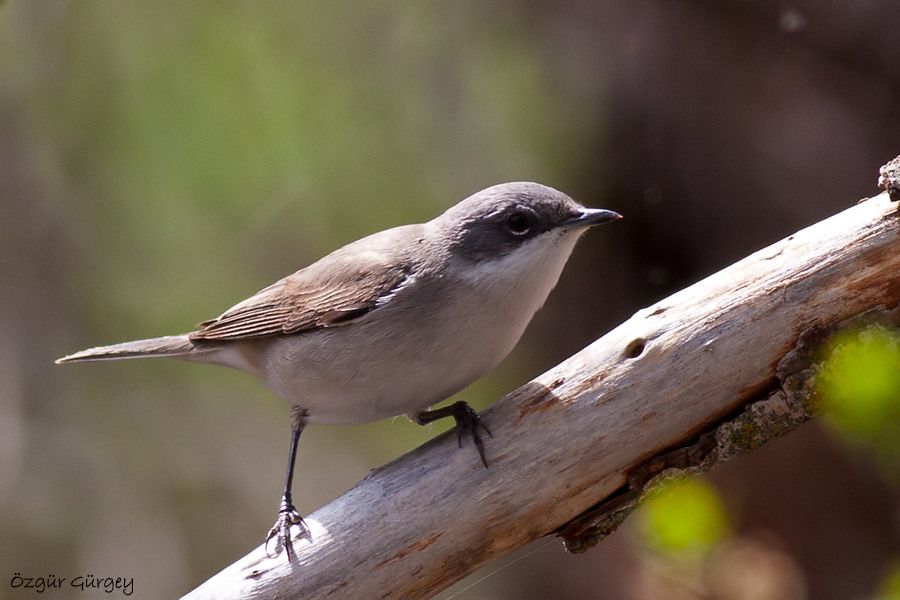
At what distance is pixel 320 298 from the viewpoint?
353 cm

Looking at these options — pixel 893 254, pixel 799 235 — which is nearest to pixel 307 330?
pixel 799 235

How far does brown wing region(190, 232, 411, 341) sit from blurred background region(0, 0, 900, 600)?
7.84 ft

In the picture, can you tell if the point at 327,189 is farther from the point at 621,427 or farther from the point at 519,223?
the point at 621,427

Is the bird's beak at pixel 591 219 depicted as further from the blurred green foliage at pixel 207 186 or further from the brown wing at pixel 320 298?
the blurred green foliage at pixel 207 186

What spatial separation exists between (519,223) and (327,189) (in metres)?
3.23

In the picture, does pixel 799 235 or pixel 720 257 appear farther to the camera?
pixel 720 257

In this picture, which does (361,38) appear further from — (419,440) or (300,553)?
(300,553)

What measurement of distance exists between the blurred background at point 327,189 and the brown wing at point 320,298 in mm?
2389

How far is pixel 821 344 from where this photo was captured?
9.08 feet

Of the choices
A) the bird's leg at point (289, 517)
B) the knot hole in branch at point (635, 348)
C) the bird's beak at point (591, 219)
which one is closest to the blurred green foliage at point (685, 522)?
the knot hole in branch at point (635, 348)

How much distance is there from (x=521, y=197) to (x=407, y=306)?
1.91ft

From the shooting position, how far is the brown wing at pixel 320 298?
3338mm
